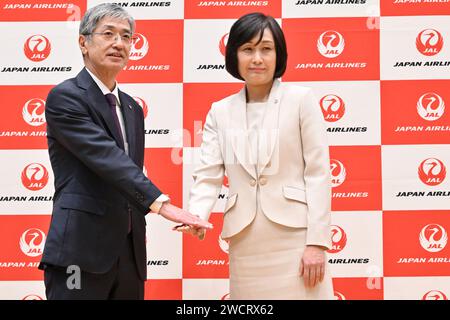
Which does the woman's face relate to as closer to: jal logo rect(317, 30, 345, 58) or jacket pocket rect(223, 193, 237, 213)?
jacket pocket rect(223, 193, 237, 213)

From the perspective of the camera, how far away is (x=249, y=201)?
6.74 ft

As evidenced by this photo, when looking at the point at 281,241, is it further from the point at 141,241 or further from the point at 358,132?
the point at 358,132

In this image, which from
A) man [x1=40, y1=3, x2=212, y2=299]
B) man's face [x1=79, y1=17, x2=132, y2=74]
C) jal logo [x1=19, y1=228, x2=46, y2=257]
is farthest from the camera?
jal logo [x1=19, y1=228, x2=46, y2=257]

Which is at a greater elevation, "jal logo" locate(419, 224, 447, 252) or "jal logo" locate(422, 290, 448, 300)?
"jal logo" locate(419, 224, 447, 252)

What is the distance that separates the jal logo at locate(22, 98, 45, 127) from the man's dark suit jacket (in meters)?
1.07

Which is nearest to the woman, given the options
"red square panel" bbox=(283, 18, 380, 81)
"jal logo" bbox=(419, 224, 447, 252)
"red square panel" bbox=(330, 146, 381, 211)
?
"red square panel" bbox=(283, 18, 380, 81)

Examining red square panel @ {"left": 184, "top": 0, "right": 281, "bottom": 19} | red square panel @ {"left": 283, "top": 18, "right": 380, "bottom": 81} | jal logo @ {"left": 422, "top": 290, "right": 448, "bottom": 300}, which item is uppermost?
red square panel @ {"left": 184, "top": 0, "right": 281, "bottom": 19}

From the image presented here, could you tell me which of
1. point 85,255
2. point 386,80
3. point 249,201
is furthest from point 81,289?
point 386,80

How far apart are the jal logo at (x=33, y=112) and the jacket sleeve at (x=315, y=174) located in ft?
5.54

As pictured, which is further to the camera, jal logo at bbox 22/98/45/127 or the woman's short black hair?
jal logo at bbox 22/98/45/127

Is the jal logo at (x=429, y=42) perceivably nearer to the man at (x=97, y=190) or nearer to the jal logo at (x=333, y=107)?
the jal logo at (x=333, y=107)

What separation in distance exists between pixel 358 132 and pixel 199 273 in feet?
3.76

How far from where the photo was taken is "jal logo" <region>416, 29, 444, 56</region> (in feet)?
9.93

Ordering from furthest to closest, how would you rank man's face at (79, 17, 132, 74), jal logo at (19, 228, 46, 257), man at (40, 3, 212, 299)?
1. jal logo at (19, 228, 46, 257)
2. man's face at (79, 17, 132, 74)
3. man at (40, 3, 212, 299)
